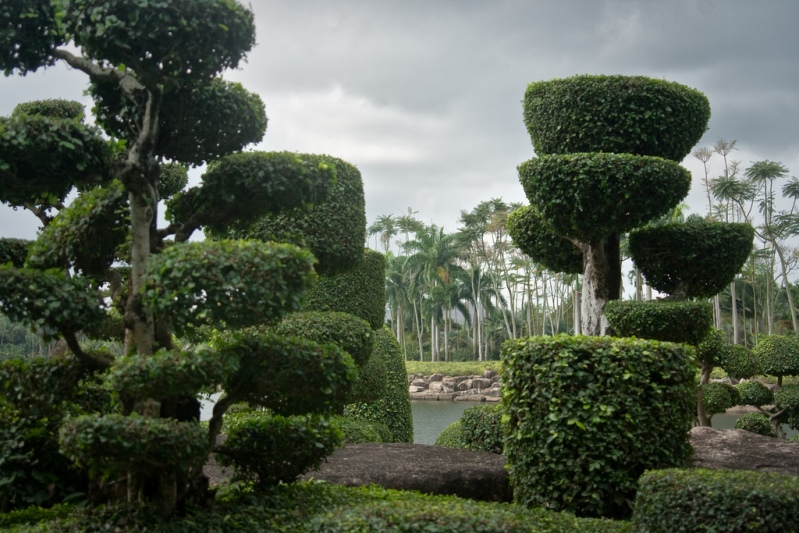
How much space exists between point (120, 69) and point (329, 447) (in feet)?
12.5

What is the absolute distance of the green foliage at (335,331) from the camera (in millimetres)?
9523

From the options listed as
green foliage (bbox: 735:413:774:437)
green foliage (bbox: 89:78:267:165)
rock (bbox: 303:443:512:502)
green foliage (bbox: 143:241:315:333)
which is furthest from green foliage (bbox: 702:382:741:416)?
green foliage (bbox: 143:241:315:333)

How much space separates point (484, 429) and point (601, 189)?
3795 millimetres

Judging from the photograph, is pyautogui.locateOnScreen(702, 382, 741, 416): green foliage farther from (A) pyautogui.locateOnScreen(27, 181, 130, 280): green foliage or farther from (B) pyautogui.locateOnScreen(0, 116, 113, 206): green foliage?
(B) pyautogui.locateOnScreen(0, 116, 113, 206): green foliage

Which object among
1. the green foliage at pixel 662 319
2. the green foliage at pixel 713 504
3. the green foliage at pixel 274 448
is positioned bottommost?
the green foliage at pixel 713 504

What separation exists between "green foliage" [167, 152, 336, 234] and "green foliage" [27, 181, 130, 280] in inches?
24.0

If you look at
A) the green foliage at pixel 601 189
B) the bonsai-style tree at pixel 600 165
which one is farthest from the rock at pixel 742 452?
the green foliage at pixel 601 189

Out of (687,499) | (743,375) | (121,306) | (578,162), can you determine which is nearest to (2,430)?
(121,306)

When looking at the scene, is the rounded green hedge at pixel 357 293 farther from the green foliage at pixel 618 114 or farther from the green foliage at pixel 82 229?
the green foliage at pixel 82 229

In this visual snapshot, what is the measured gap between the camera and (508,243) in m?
43.2

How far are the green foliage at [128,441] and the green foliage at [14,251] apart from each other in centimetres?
220

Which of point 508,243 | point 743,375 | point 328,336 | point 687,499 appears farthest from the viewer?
point 508,243

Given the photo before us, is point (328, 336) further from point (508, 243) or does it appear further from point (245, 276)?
point (508, 243)

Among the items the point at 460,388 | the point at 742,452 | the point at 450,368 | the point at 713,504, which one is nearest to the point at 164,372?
the point at 713,504
